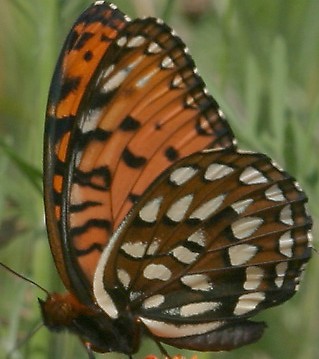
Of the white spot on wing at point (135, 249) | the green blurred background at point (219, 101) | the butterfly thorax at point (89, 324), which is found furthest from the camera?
the green blurred background at point (219, 101)

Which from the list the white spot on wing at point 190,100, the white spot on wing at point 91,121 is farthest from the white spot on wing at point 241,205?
the white spot on wing at point 91,121

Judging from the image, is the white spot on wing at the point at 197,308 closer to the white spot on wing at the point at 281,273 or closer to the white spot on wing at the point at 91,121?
the white spot on wing at the point at 281,273

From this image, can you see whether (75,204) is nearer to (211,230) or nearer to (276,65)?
(211,230)

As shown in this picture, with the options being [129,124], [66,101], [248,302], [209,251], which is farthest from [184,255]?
[66,101]

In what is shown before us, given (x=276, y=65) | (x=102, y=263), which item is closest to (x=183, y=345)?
(x=102, y=263)

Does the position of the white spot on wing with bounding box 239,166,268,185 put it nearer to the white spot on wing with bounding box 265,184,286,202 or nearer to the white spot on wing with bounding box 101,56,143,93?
the white spot on wing with bounding box 265,184,286,202

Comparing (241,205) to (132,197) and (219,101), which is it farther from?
(219,101)

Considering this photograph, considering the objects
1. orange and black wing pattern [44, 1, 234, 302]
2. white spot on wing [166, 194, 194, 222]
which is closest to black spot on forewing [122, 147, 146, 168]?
orange and black wing pattern [44, 1, 234, 302]
